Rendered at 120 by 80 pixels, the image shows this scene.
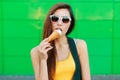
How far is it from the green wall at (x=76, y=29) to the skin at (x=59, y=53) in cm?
466

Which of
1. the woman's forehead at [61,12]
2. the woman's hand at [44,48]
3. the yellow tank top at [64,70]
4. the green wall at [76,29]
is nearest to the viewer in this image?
the woman's hand at [44,48]

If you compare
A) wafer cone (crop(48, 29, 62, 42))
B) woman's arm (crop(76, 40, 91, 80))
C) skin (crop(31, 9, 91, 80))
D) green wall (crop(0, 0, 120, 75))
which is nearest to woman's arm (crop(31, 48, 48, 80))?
skin (crop(31, 9, 91, 80))

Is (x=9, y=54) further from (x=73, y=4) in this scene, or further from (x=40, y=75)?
(x=40, y=75)

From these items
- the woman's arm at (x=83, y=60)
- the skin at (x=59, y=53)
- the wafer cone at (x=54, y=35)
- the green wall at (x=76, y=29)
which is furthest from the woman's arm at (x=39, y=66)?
the green wall at (x=76, y=29)

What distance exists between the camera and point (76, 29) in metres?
7.55

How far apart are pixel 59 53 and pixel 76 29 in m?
4.75

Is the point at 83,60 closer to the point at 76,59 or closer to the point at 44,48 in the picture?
the point at 76,59

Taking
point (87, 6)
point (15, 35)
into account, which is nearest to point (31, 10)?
point (15, 35)

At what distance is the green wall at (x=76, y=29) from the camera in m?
7.47

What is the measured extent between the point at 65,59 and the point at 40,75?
0.23 metres

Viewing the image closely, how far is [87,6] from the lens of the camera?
7449 mm

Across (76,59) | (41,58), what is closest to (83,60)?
(76,59)

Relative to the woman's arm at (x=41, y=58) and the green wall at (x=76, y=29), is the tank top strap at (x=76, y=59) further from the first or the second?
the green wall at (x=76, y=29)

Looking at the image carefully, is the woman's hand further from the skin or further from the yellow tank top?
the yellow tank top
